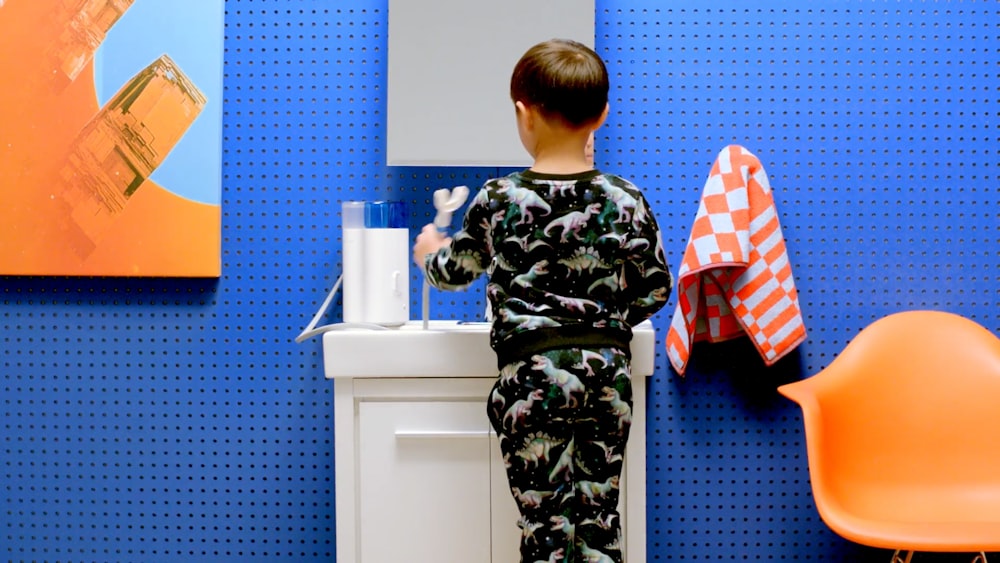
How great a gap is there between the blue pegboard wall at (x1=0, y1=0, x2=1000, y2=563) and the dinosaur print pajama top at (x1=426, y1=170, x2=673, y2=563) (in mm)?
672

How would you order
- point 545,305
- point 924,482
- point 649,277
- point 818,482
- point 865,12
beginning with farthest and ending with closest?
1. point 865,12
2. point 924,482
3. point 818,482
4. point 649,277
5. point 545,305

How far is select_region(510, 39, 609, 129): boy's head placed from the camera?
4.93ft

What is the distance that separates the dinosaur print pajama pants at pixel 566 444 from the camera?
1.49m

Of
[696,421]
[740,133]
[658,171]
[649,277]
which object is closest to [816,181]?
[740,133]

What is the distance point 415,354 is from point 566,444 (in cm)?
44

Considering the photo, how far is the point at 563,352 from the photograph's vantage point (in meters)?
1.49

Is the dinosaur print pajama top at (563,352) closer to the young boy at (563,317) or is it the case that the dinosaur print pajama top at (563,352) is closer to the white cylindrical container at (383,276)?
the young boy at (563,317)

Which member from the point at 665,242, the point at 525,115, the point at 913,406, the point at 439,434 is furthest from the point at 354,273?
the point at 913,406

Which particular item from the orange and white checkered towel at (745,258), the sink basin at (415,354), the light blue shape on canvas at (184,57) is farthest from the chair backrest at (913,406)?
the light blue shape on canvas at (184,57)

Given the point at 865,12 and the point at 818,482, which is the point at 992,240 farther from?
the point at 818,482

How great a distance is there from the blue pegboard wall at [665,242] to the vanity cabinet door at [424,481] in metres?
0.40

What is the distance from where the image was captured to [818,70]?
7.16 feet

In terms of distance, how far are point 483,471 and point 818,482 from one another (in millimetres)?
675

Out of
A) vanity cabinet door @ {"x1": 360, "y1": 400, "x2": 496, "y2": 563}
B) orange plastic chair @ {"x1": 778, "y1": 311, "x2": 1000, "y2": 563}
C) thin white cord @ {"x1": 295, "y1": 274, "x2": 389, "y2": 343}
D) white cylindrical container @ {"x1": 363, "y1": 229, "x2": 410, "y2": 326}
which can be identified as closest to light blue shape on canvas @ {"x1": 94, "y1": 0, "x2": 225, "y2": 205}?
thin white cord @ {"x1": 295, "y1": 274, "x2": 389, "y2": 343}
